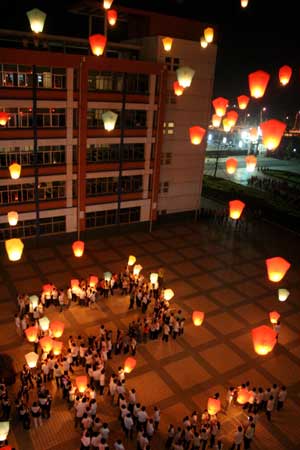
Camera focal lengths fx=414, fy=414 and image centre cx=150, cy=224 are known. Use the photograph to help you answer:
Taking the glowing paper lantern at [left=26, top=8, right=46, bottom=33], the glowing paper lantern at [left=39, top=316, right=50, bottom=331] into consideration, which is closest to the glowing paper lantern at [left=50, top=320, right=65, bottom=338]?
the glowing paper lantern at [left=39, top=316, right=50, bottom=331]

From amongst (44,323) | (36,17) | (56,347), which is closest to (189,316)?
(56,347)

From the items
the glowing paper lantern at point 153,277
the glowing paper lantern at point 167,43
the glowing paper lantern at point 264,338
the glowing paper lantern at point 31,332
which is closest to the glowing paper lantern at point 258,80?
the glowing paper lantern at point 264,338

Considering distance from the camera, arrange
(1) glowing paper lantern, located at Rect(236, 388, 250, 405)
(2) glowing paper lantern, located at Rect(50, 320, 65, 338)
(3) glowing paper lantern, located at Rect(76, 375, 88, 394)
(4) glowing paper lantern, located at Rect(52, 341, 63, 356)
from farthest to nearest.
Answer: (2) glowing paper lantern, located at Rect(50, 320, 65, 338) < (4) glowing paper lantern, located at Rect(52, 341, 63, 356) < (1) glowing paper lantern, located at Rect(236, 388, 250, 405) < (3) glowing paper lantern, located at Rect(76, 375, 88, 394)

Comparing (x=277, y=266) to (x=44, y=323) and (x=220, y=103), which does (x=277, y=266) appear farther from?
A: (x=44, y=323)

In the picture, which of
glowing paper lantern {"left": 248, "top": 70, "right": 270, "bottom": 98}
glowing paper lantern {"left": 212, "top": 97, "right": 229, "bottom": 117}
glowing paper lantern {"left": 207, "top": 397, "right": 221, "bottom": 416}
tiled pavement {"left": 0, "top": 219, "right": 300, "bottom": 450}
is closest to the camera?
glowing paper lantern {"left": 207, "top": 397, "right": 221, "bottom": 416}

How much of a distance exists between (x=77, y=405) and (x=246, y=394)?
6.02 meters

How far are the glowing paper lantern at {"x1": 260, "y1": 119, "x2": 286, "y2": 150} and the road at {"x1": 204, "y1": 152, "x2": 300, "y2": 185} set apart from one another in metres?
40.3

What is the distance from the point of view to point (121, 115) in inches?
1165

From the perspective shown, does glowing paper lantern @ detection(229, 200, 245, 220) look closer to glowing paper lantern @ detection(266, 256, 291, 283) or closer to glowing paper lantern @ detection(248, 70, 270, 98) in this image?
glowing paper lantern @ detection(266, 256, 291, 283)

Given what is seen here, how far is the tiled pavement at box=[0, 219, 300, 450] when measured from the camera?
15.5m

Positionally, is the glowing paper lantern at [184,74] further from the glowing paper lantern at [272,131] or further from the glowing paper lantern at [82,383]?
the glowing paper lantern at [82,383]

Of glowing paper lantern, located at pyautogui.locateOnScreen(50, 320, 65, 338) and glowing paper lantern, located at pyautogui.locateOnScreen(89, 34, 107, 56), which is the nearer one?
glowing paper lantern, located at pyautogui.locateOnScreen(50, 320, 65, 338)

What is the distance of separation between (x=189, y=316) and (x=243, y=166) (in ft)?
161

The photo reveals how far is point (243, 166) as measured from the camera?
67.1m
